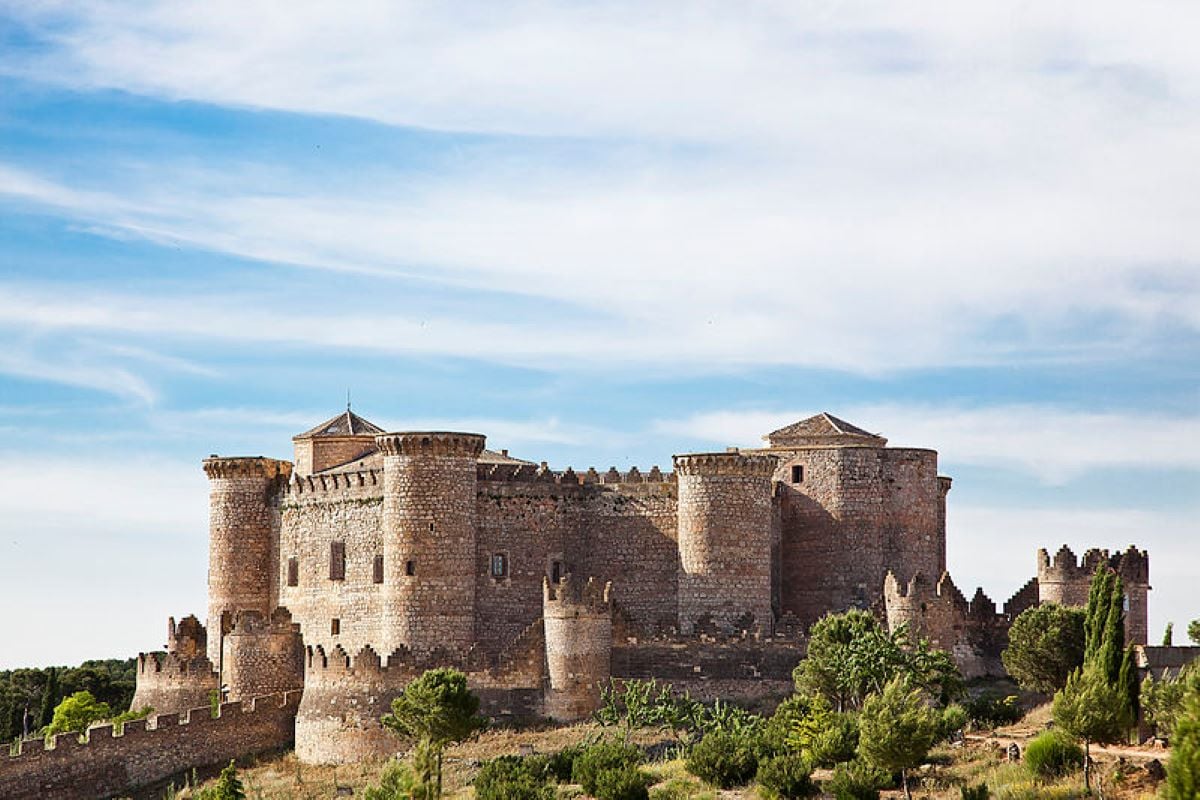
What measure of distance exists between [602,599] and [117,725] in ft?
44.7

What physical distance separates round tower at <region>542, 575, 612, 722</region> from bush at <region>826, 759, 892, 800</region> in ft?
32.5

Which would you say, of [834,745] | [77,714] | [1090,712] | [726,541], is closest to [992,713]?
[834,745]

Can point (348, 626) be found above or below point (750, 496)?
below

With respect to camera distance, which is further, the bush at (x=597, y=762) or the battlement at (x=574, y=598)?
the battlement at (x=574, y=598)

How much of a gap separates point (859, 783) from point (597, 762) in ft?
22.4

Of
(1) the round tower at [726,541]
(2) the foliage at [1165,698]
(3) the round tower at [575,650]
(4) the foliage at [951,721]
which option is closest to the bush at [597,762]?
(3) the round tower at [575,650]

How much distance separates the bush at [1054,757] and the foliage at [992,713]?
21.6ft

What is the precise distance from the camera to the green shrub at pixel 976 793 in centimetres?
4234

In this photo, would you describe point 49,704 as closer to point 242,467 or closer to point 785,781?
point 242,467

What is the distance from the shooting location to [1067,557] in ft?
187

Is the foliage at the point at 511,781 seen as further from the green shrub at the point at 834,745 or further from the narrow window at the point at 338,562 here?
the narrow window at the point at 338,562

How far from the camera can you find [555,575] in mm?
58969

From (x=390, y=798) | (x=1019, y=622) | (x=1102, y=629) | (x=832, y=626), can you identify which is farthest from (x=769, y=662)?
(x=390, y=798)

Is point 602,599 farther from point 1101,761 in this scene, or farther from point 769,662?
point 1101,761
